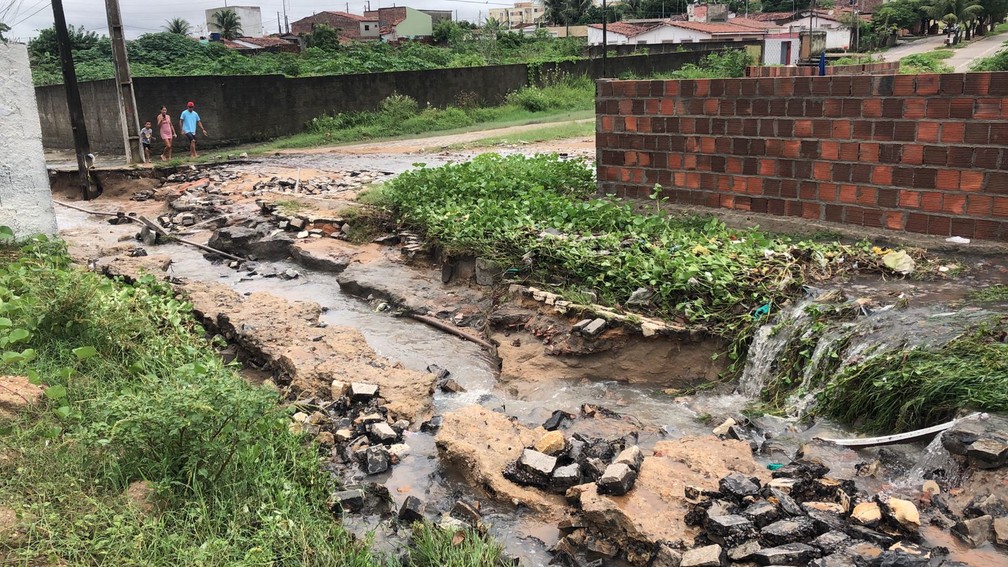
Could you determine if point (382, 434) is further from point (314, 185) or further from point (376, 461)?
point (314, 185)

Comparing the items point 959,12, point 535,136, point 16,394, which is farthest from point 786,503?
point 959,12

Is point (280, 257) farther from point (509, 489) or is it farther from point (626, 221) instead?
point (509, 489)

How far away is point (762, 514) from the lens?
128 inches

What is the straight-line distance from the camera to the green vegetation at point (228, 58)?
25188 millimetres

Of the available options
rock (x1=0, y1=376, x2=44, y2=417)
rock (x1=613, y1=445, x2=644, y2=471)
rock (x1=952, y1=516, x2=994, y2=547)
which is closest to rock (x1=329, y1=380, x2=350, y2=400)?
rock (x1=0, y1=376, x2=44, y2=417)

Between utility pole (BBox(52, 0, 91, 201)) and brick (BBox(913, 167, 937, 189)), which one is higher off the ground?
utility pole (BBox(52, 0, 91, 201))

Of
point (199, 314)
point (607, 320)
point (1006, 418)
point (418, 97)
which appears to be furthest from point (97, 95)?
point (1006, 418)

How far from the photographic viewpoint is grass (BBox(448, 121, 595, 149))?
58.0 ft

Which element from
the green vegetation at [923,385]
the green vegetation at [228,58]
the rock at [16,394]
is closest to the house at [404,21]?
the green vegetation at [228,58]

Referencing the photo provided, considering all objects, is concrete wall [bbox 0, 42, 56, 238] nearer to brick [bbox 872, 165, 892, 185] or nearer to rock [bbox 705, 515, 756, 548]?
rock [bbox 705, 515, 756, 548]

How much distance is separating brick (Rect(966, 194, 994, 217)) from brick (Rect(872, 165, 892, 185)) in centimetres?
57

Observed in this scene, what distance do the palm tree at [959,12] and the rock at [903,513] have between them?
160 ft

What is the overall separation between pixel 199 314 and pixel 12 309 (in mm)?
1981

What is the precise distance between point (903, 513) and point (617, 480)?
3.95ft
